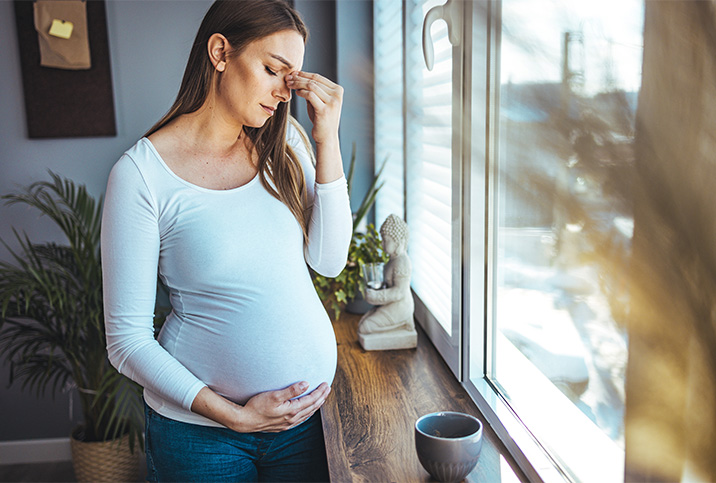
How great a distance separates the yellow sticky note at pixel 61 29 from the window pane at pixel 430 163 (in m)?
1.44

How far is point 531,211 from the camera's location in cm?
18

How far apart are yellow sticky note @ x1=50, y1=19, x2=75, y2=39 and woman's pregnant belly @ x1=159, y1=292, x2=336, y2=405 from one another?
1781 millimetres

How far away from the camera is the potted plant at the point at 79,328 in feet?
6.89

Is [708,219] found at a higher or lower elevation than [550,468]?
higher

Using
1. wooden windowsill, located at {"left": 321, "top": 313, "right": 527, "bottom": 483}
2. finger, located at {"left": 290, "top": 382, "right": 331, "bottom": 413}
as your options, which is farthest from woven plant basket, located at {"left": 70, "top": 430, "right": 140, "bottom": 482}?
finger, located at {"left": 290, "top": 382, "right": 331, "bottom": 413}

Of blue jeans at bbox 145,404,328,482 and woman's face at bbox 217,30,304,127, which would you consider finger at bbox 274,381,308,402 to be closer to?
blue jeans at bbox 145,404,328,482

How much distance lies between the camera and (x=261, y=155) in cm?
109

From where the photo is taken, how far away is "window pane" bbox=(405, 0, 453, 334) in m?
1.33

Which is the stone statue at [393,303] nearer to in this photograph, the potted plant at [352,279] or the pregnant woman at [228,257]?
the potted plant at [352,279]

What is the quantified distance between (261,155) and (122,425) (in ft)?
5.38

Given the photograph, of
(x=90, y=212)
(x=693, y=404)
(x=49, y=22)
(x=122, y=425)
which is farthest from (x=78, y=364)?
(x=693, y=404)

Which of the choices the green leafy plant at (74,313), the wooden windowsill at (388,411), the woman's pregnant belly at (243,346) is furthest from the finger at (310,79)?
the green leafy plant at (74,313)

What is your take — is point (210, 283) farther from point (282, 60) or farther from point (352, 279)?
point (352, 279)

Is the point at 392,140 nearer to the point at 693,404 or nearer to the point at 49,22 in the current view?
the point at 49,22
